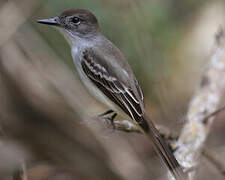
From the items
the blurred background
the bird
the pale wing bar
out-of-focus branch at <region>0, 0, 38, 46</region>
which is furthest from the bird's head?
out-of-focus branch at <region>0, 0, 38, 46</region>

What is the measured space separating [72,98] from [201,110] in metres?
1.32

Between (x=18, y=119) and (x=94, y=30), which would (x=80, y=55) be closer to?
(x=94, y=30)

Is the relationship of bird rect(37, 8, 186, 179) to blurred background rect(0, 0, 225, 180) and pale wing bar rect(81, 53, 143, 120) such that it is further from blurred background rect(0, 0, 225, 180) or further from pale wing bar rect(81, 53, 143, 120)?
blurred background rect(0, 0, 225, 180)

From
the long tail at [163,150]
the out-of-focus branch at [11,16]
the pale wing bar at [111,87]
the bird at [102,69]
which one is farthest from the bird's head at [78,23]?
the long tail at [163,150]

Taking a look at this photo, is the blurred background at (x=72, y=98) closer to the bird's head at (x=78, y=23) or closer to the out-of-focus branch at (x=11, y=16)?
the out-of-focus branch at (x=11, y=16)

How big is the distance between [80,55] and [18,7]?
140cm

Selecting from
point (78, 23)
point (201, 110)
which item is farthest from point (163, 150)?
point (78, 23)

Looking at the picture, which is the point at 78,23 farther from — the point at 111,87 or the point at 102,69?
the point at 111,87

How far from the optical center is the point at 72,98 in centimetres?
468

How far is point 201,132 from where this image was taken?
4.04 metres

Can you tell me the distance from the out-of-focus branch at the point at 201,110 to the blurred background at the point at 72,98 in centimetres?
28

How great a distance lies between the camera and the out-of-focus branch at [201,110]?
12.3 feet

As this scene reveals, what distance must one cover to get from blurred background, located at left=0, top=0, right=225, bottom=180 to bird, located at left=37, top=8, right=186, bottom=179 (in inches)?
10.3

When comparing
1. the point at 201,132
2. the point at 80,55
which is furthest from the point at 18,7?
the point at 201,132
